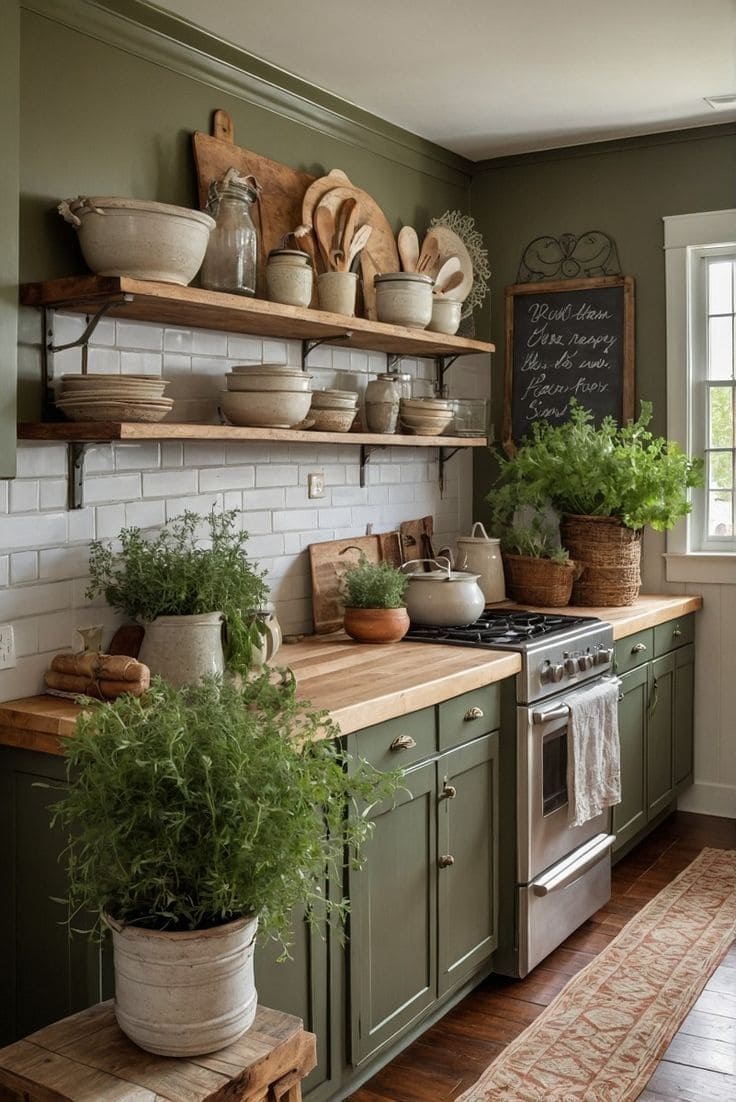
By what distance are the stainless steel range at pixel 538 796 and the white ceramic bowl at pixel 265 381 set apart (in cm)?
96

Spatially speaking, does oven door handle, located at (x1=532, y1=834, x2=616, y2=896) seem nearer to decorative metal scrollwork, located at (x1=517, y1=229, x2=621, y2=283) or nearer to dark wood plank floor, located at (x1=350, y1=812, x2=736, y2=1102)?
dark wood plank floor, located at (x1=350, y1=812, x2=736, y2=1102)

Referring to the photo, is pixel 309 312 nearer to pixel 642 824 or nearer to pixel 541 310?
pixel 541 310

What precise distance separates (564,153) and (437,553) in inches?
71.3

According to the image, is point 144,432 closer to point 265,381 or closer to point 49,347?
point 49,347

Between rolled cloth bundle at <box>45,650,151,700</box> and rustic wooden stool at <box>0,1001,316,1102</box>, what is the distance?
710 millimetres

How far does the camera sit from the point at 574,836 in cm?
373

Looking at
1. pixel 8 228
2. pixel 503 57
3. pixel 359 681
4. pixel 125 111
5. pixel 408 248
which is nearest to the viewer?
pixel 8 228

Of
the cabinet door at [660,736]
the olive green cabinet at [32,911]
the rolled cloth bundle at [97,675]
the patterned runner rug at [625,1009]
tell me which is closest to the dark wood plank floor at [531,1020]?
the patterned runner rug at [625,1009]

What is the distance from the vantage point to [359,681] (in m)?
2.99

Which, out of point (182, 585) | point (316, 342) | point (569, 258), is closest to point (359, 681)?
point (182, 585)

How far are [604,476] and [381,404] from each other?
976 mm

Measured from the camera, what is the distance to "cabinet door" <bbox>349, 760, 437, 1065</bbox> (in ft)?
9.00

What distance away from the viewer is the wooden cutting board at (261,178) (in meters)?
3.37

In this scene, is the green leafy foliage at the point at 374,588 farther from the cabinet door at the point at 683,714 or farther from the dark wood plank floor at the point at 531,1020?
the cabinet door at the point at 683,714
